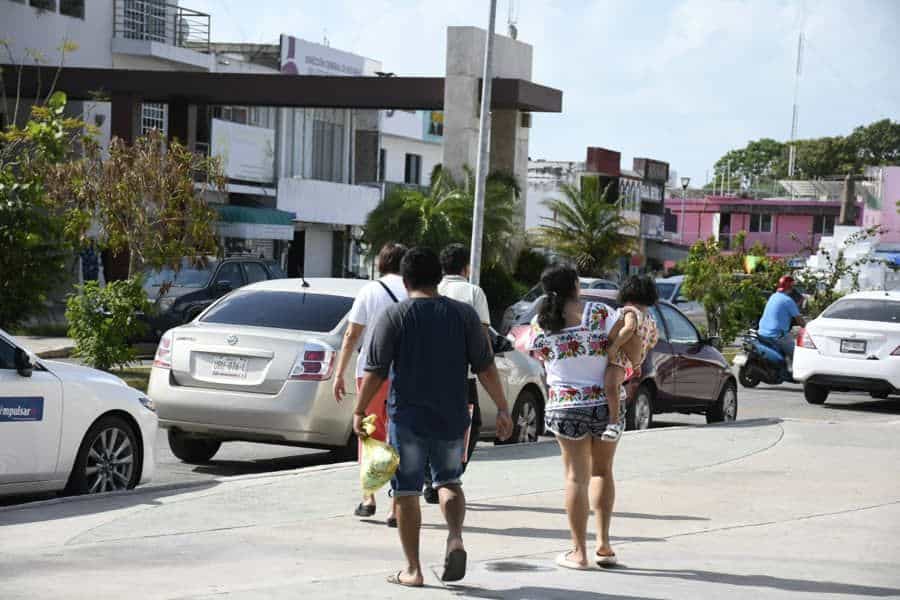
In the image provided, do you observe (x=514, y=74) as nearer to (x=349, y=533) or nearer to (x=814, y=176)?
(x=349, y=533)

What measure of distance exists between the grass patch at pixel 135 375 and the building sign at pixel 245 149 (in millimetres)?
22900

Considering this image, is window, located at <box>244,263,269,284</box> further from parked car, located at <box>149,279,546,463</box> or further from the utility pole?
parked car, located at <box>149,279,546,463</box>

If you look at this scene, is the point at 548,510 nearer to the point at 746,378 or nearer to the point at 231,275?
the point at 746,378

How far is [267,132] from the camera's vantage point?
49719mm

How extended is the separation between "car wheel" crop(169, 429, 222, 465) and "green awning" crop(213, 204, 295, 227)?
31.5 m

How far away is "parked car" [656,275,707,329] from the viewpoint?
37062mm

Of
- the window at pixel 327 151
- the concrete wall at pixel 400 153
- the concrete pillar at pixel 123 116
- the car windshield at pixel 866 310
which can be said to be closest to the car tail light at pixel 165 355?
the car windshield at pixel 866 310

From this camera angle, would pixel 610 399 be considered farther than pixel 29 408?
No

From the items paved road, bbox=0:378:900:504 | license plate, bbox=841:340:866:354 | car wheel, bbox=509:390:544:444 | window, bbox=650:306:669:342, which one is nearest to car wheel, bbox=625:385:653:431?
window, bbox=650:306:669:342

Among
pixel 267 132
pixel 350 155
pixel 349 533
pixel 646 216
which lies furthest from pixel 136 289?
pixel 646 216

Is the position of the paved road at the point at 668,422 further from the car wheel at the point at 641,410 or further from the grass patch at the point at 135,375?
the grass patch at the point at 135,375

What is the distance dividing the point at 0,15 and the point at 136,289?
21.6 metres

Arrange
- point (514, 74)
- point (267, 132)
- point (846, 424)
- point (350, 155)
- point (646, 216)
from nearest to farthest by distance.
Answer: point (846, 424) < point (514, 74) < point (267, 132) < point (350, 155) < point (646, 216)

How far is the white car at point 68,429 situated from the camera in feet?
32.7
